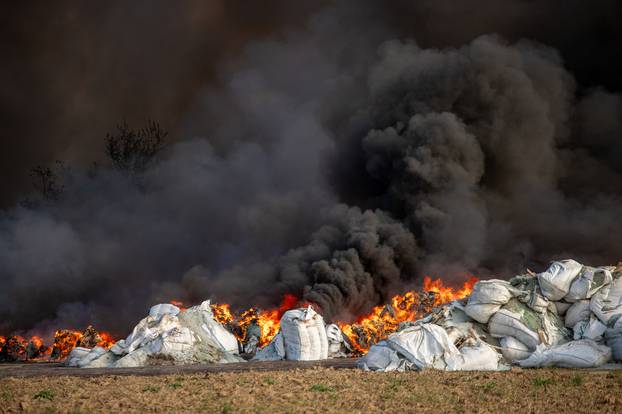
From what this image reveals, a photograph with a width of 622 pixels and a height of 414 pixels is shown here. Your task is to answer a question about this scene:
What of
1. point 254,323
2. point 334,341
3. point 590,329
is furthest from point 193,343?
point 590,329

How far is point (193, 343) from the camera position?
83.0ft

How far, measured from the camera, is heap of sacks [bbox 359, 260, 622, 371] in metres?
16.8

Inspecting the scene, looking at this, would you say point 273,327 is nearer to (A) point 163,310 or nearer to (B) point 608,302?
(A) point 163,310

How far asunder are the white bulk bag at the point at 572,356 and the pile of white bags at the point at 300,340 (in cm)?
1052

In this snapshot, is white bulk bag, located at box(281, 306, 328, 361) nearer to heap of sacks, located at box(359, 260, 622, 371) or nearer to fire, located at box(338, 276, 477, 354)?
fire, located at box(338, 276, 477, 354)

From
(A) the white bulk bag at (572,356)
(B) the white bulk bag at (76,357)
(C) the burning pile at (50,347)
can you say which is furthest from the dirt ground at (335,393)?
(C) the burning pile at (50,347)

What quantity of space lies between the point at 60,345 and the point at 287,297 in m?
17.7

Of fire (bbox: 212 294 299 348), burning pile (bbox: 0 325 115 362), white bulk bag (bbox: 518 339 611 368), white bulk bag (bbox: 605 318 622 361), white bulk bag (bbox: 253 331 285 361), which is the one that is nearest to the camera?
white bulk bag (bbox: 518 339 611 368)

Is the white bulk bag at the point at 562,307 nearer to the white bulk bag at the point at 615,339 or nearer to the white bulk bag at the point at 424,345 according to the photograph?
the white bulk bag at the point at 615,339

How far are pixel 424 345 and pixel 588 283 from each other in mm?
6779

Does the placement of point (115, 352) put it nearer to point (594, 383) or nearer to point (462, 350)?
point (462, 350)

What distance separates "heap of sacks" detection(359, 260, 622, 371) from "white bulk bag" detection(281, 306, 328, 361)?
22.4 ft

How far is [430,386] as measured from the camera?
1300 centimetres

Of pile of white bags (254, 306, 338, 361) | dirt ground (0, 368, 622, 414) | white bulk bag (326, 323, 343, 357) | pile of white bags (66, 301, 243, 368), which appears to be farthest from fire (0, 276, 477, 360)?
dirt ground (0, 368, 622, 414)
